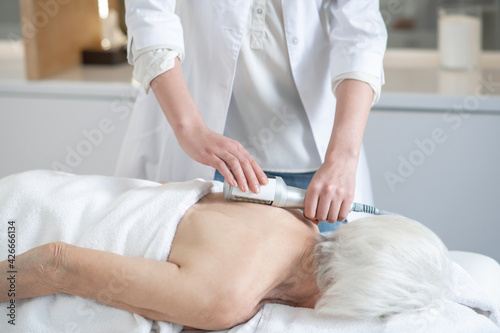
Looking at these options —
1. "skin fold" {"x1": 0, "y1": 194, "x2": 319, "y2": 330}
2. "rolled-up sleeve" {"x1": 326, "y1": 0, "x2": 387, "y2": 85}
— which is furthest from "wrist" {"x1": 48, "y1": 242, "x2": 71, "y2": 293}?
"rolled-up sleeve" {"x1": 326, "y1": 0, "x2": 387, "y2": 85}

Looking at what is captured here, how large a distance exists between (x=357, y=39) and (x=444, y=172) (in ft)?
3.44

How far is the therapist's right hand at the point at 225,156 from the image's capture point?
Answer: 49.9 inches

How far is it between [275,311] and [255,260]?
12cm

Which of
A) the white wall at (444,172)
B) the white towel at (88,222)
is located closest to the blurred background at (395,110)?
the white wall at (444,172)

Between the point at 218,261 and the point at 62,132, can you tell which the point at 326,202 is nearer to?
the point at 218,261

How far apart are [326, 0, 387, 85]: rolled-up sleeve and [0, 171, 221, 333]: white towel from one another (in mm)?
419

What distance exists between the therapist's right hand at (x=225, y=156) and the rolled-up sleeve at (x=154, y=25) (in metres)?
→ 0.21

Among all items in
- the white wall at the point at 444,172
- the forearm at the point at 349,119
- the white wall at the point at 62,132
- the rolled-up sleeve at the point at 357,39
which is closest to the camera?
the forearm at the point at 349,119

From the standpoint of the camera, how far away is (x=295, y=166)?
1581 mm

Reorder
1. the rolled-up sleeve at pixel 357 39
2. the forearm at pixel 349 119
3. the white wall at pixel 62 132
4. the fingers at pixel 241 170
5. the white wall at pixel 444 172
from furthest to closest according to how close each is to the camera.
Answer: the white wall at pixel 62 132
the white wall at pixel 444 172
the rolled-up sleeve at pixel 357 39
the forearm at pixel 349 119
the fingers at pixel 241 170

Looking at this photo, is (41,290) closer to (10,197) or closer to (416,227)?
(10,197)

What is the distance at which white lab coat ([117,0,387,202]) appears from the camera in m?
1.46

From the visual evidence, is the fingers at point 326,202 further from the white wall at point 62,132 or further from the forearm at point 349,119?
the white wall at point 62,132

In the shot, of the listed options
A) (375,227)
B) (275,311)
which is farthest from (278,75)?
(275,311)
